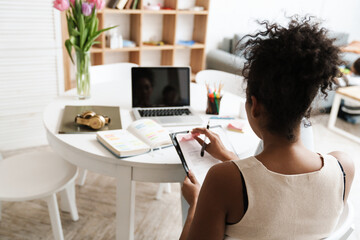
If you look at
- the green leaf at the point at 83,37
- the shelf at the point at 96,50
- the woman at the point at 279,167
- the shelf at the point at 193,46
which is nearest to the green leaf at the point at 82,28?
the green leaf at the point at 83,37

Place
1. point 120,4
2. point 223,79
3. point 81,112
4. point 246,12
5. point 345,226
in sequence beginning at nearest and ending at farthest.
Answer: point 345,226, point 81,112, point 223,79, point 120,4, point 246,12

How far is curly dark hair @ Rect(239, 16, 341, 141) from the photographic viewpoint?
741 millimetres

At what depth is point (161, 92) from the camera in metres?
1.73

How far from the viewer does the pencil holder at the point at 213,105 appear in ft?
5.68

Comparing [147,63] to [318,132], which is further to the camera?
[147,63]

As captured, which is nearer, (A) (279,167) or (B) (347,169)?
(A) (279,167)

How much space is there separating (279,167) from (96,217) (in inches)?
57.6

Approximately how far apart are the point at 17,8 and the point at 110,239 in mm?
1747

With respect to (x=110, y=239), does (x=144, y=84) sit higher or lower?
higher

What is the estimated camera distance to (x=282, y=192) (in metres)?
0.78

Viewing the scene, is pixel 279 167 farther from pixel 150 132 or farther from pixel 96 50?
pixel 96 50

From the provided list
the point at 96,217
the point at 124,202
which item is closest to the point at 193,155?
the point at 124,202

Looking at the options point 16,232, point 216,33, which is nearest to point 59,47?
point 16,232

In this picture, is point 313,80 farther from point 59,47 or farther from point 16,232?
point 59,47
